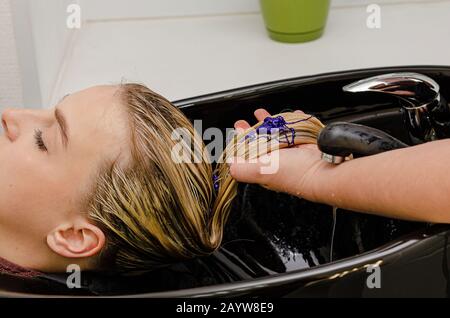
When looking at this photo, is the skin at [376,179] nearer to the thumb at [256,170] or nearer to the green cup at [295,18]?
the thumb at [256,170]

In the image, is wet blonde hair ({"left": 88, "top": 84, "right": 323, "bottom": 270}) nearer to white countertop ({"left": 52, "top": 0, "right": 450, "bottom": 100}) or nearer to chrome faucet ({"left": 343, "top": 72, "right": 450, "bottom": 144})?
chrome faucet ({"left": 343, "top": 72, "right": 450, "bottom": 144})

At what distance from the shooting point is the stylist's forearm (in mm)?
716

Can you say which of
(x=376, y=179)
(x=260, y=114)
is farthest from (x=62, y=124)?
(x=376, y=179)

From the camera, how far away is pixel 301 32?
161 centimetres

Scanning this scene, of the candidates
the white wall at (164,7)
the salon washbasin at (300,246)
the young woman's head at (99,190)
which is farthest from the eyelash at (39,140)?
the white wall at (164,7)

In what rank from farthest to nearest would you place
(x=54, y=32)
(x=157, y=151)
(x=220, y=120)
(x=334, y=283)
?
(x=54, y=32) < (x=220, y=120) < (x=157, y=151) < (x=334, y=283)

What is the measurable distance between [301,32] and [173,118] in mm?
774

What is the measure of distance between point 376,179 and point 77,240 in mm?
339

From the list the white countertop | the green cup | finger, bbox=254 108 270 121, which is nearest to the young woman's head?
finger, bbox=254 108 270 121

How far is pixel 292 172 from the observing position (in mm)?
843

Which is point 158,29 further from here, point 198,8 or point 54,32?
point 54,32

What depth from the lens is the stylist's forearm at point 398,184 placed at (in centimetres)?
72

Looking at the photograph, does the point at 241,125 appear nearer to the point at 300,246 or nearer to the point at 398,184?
the point at 300,246

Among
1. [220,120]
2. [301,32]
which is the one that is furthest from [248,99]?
[301,32]
